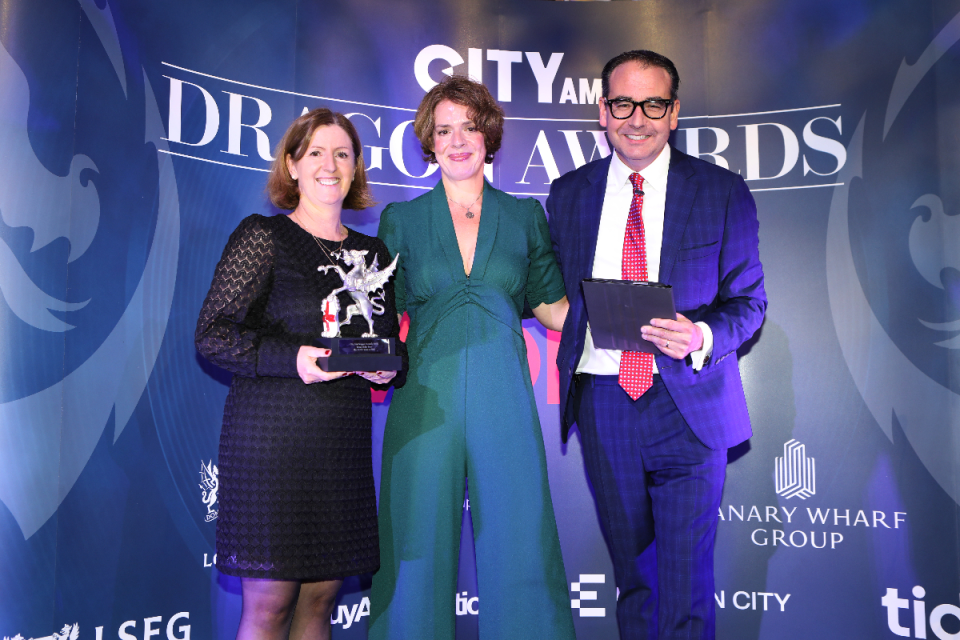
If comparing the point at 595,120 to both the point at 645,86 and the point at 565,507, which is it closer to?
the point at 645,86

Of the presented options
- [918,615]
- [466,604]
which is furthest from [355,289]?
[918,615]

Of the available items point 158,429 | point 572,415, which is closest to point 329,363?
point 572,415

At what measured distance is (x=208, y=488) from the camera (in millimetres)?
3428

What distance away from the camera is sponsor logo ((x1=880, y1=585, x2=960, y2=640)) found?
3.46m

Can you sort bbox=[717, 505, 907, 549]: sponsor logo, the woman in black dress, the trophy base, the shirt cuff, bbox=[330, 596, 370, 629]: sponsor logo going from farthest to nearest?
bbox=[330, 596, 370, 629]: sponsor logo
bbox=[717, 505, 907, 549]: sponsor logo
the shirt cuff
the woman in black dress
the trophy base

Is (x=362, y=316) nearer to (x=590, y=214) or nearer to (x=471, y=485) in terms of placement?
(x=471, y=485)

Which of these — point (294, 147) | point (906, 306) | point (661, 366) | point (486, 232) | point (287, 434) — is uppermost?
point (294, 147)

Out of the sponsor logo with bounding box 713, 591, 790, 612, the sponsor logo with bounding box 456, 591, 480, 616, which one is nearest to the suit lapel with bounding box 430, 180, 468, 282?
the sponsor logo with bounding box 456, 591, 480, 616

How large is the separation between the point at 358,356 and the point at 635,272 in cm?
104

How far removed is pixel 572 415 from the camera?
286cm

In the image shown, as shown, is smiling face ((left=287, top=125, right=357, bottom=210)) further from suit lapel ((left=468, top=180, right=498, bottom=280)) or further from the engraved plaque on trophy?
suit lapel ((left=468, top=180, right=498, bottom=280))

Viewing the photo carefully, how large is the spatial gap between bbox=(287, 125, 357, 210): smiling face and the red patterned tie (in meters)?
1.04

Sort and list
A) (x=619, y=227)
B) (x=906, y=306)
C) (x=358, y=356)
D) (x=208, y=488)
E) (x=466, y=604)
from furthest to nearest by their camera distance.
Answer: (x=466, y=604)
(x=906, y=306)
(x=208, y=488)
(x=619, y=227)
(x=358, y=356)

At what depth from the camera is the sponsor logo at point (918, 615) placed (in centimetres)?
346
